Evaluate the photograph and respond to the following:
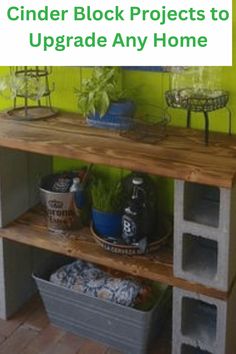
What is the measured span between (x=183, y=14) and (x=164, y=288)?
86 cm

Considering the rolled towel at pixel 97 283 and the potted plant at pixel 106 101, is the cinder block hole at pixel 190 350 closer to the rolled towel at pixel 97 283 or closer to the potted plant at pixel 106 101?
the rolled towel at pixel 97 283

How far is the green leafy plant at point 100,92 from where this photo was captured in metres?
1.78

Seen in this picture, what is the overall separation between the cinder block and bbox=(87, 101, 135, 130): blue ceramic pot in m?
0.31

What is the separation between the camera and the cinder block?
151 cm

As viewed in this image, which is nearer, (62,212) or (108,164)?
(108,164)

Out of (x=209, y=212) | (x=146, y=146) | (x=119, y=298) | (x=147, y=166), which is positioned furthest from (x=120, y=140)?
(x=119, y=298)

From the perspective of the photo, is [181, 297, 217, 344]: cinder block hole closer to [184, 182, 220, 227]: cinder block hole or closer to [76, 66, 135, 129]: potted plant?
[184, 182, 220, 227]: cinder block hole

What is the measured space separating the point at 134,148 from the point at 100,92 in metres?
0.24

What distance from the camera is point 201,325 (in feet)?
5.66

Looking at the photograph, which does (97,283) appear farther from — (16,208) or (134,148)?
(134,148)

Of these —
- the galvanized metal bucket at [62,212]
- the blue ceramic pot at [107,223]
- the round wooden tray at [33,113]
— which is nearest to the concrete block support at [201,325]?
the blue ceramic pot at [107,223]

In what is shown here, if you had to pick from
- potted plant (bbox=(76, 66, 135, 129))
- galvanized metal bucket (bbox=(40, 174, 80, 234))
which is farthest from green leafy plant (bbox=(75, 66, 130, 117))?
galvanized metal bucket (bbox=(40, 174, 80, 234))

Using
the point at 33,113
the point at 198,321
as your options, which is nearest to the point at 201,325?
the point at 198,321

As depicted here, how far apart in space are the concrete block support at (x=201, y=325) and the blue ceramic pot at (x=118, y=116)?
1.75 feet
